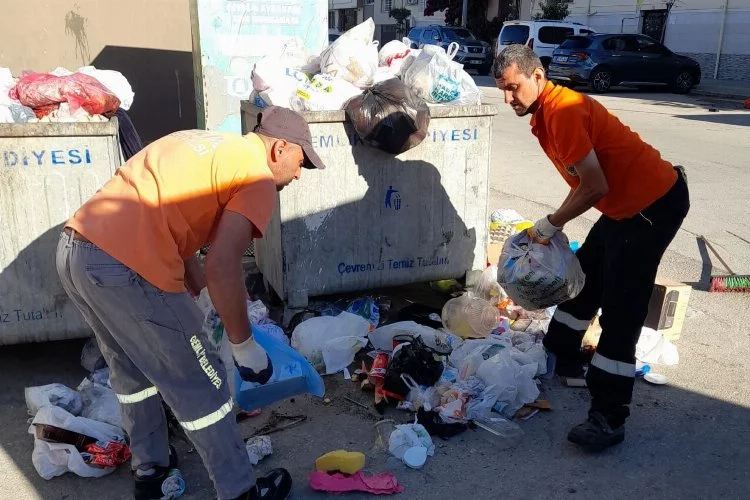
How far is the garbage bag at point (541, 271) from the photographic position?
3.55m

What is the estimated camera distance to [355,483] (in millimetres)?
2992

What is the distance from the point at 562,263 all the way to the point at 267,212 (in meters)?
1.76

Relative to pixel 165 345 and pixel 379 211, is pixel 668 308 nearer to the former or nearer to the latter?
pixel 379 211

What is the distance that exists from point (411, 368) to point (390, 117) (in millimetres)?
1432

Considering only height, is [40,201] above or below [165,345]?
above

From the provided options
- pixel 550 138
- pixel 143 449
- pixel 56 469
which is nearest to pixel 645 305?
pixel 550 138

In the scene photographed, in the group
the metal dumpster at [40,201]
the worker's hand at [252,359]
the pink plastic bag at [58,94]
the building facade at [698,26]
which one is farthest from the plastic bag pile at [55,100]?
the building facade at [698,26]

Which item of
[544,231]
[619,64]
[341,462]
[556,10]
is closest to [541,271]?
[544,231]

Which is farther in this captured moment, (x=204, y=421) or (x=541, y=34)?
(x=541, y=34)

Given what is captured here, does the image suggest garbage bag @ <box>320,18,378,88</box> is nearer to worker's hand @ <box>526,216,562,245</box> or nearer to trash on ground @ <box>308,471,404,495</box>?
worker's hand @ <box>526,216,562,245</box>

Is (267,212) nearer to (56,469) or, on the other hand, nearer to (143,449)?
(143,449)

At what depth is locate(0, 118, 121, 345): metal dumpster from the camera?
3.55 m

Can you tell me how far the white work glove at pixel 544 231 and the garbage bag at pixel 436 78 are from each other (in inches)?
47.4

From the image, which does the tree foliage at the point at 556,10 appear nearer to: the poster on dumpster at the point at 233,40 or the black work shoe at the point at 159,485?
the poster on dumpster at the point at 233,40
